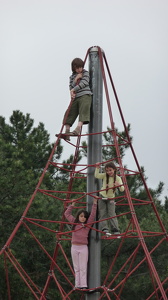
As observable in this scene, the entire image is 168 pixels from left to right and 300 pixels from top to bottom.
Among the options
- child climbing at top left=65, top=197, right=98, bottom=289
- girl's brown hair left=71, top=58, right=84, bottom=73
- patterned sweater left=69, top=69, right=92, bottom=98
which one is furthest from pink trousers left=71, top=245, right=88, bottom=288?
girl's brown hair left=71, top=58, right=84, bottom=73

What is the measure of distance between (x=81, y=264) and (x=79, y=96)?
1.93 meters

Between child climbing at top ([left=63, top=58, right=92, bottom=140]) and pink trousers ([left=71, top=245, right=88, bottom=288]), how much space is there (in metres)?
1.31

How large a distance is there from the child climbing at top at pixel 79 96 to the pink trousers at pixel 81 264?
1308 mm

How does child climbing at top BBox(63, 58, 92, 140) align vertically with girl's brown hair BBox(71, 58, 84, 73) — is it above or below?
below

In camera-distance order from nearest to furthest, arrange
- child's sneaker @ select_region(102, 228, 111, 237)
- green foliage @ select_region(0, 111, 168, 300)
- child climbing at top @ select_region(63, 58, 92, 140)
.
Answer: child's sneaker @ select_region(102, 228, 111, 237) → child climbing at top @ select_region(63, 58, 92, 140) → green foliage @ select_region(0, 111, 168, 300)

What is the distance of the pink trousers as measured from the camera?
686 cm

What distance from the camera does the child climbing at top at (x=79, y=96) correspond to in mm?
7301

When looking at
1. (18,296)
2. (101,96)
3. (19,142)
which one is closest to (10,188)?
(18,296)

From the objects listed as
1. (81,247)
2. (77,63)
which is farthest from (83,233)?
(77,63)

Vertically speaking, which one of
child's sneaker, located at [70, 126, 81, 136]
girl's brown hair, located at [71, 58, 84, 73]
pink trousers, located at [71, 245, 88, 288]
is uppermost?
girl's brown hair, located at [71, 58, 84, 73]

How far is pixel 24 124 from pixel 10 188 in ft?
22.3

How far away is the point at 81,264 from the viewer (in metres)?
6.93

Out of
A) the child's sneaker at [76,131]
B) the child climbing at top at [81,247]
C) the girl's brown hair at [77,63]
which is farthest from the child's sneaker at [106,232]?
the girl's brown hair at [77,63]

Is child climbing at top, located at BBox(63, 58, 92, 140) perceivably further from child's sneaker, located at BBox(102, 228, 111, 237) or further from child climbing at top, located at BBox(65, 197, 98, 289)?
child's sneaker, located at BBox(102, 228, 111, 237)
